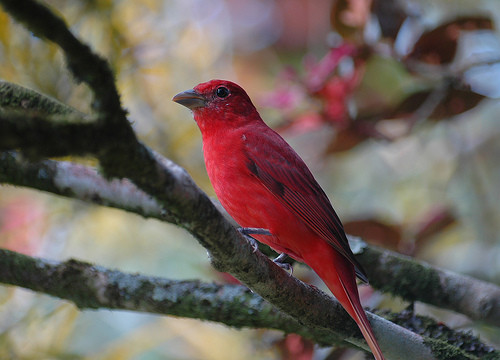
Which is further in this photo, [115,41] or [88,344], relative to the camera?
[88,344]

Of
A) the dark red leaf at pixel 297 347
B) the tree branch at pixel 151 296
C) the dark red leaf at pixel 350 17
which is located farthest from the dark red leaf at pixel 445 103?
the dark red leaf at pixel 297 347

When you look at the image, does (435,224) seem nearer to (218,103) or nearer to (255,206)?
(255,206)

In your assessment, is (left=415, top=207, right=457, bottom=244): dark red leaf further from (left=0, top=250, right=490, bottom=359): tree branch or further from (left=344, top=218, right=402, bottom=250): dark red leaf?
(left=0, top=250, right=490, bottom=359): tree branch

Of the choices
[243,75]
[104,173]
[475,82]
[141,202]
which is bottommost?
[104,173]

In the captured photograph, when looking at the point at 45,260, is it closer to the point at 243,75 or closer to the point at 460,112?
the point at 460,112

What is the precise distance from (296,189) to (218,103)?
2.63 ft

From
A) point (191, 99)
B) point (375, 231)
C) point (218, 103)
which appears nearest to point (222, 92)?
point (218, 103)

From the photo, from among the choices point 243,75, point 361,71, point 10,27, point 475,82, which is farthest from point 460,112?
point 243,75

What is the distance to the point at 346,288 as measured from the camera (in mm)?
2422

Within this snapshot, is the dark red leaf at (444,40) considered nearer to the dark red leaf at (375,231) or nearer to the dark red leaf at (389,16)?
the dark red leaf at (389,16)

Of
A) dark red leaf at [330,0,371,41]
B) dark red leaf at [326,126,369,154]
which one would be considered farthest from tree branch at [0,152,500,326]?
dark red leaf at [330,0,371,41]

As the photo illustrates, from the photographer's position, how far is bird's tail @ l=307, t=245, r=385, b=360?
2.16 meters

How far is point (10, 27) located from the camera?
357cm

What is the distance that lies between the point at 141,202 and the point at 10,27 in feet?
6.00
